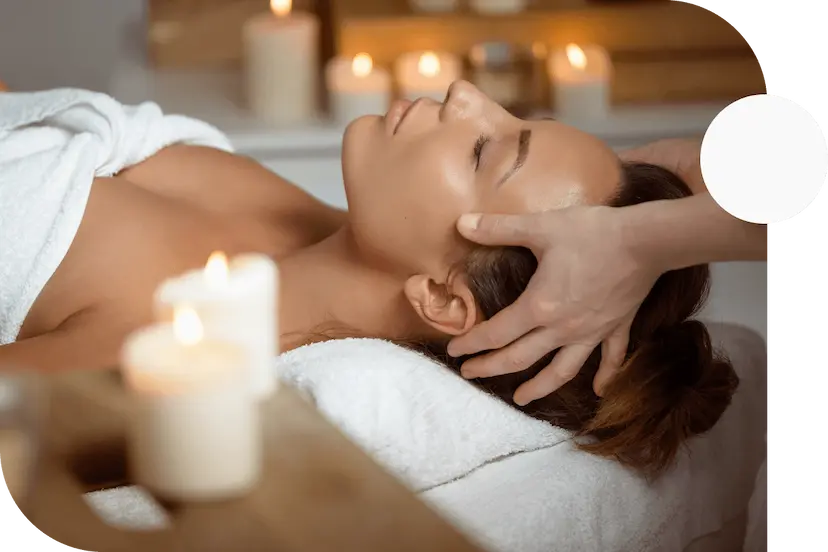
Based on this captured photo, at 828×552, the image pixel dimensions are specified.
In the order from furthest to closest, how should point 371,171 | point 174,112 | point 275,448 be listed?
point 174,112, point 371,171, point 275,448

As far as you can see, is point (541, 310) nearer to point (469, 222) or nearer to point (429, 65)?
point (469, 222)

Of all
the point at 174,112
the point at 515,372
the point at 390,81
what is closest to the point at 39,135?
the point at 174,112

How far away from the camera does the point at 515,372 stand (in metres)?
0.58

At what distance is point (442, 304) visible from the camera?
0.58 meters

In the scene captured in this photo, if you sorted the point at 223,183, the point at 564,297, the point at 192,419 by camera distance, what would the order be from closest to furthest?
the point at 192,419 → the point at 564,297 → the point at 223,183

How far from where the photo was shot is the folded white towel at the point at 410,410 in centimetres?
52

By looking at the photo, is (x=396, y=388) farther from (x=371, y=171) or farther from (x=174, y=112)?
Result: (x=174, y=112)

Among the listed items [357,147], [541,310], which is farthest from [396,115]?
[541,310]

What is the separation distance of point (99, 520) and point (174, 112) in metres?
0.29

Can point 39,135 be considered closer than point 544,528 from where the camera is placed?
No

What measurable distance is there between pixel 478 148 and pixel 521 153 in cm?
2

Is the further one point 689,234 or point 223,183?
point 223,183

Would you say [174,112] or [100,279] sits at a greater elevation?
[174,112]

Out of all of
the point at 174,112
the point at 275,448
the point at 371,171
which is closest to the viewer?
the point at 275,448
